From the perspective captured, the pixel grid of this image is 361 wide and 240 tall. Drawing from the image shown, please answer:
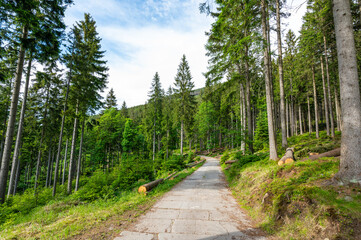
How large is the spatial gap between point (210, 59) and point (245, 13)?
20.6 ft

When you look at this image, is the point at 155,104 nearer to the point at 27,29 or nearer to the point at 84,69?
the point at 84,69

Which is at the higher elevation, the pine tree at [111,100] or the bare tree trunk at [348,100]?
the pine tree at [111,100]

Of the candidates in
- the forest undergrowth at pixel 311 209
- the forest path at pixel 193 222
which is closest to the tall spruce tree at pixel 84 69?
the forest path at pixel 193 222

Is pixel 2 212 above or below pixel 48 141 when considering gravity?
below

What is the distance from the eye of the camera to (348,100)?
385 centimetres

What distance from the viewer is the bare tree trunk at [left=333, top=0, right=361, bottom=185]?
3652mm

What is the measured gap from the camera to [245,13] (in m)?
9.68

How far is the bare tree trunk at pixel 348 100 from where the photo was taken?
12.0ft

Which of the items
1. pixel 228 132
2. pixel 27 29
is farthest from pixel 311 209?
pixel 27 29

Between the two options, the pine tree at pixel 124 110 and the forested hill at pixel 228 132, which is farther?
the pine tree at pixel 124 110

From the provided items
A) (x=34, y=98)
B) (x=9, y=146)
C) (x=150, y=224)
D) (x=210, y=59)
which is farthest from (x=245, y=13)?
(x=34, y=98)

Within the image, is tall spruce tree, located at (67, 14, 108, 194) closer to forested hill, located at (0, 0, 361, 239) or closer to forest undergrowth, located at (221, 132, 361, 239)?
forested hill, located at (0, 0, 361, 239)

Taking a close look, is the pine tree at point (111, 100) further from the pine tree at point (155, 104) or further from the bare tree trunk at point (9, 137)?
the bare tree trunk at point (9, 137)

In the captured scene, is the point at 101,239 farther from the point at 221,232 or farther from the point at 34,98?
the point at 34,98
